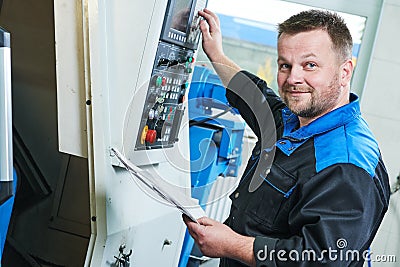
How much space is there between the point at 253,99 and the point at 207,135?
0.50 meters

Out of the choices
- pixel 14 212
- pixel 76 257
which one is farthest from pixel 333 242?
pixel 14 212

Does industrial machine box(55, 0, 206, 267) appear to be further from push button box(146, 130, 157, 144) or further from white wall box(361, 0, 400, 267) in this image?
white wall box(361, 0, 400, 267)

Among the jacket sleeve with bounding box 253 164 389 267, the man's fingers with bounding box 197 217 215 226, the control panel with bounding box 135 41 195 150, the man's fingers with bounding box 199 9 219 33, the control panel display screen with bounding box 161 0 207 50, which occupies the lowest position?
the man's fingers with bounding box 197 217 215 226

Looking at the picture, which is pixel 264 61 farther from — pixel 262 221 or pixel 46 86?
pixel 262 221

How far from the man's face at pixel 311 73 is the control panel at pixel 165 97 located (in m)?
0.31

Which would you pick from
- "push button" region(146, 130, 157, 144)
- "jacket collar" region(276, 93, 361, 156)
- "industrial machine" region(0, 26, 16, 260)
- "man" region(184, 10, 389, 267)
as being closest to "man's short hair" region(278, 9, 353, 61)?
"man" region(184, 10, 389, 267)

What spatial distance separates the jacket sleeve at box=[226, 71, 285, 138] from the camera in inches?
65.5

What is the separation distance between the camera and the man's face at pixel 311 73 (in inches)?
50.2

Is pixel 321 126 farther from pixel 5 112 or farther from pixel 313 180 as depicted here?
pixel 5 112

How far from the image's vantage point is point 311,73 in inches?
50.3

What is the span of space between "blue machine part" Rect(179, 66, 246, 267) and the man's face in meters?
0.82

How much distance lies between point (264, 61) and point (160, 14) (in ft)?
7.36

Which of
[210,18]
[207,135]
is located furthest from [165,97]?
[207,135]

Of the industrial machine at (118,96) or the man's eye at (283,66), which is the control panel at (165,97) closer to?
the industrial machine at (118,96)
